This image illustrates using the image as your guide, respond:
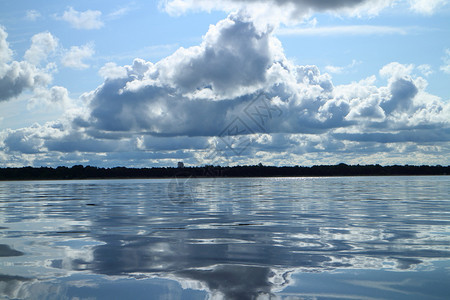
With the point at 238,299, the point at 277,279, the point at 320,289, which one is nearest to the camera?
the point at 238,299

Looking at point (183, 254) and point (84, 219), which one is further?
point (84, 219)

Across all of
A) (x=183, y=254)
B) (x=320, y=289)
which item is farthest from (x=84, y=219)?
(x=320, y=289)

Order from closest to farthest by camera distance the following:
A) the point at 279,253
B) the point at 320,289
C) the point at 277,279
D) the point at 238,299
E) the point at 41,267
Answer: the point at 238,299 → the point at 320,289 → the point at 277,279 → the point at 41,267 → the point at 279,253

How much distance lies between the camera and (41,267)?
10945mm

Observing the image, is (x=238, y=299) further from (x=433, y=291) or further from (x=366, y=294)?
(x=433, y=291)

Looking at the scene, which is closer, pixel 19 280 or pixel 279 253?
pixel 19 280

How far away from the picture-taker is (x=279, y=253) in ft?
40.7

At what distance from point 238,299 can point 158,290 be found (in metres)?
1.74

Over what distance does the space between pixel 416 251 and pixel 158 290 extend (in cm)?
807

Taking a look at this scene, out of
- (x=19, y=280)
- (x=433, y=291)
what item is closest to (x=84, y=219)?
(x=19, y=280)

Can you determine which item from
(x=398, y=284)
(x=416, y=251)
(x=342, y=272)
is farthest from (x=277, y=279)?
(x=416, y=251)

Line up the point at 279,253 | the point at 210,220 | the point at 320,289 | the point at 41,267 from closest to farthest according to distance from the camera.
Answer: the point at 320,289, the point at 41,267, the point at 279,253, the point at 210,220

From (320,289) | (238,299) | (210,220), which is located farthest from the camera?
(210,220)

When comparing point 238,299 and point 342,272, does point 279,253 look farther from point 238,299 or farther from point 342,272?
point 238,299
